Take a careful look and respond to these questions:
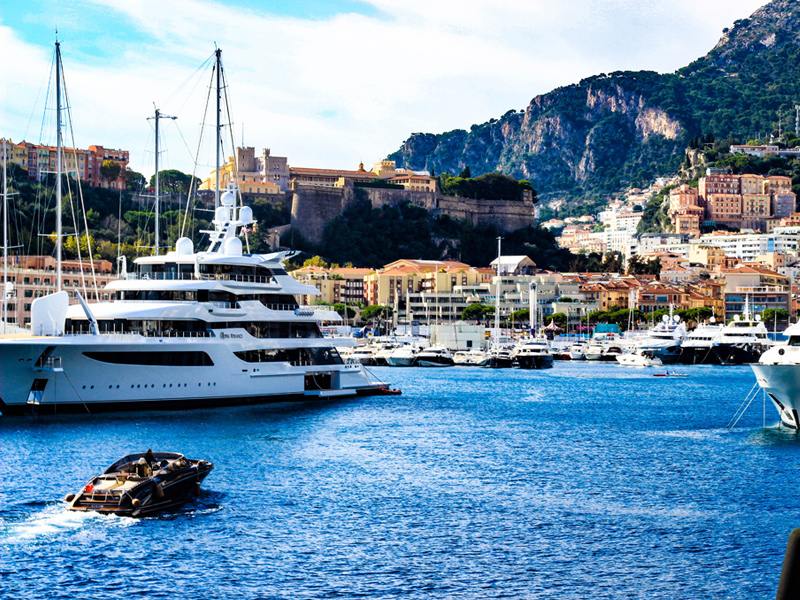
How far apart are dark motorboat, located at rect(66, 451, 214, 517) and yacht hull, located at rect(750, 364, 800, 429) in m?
20.3

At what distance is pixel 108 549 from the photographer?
821 inches


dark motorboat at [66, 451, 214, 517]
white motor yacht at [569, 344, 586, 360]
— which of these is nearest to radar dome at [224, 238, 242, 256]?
dark motorboat at [66, 451, 214, 517]

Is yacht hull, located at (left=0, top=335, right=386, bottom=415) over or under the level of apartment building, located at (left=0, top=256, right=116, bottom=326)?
under

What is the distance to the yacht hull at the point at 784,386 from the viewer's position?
35.2m

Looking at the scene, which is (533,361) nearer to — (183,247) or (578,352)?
(578,352)

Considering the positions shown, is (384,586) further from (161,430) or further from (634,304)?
(634,304)

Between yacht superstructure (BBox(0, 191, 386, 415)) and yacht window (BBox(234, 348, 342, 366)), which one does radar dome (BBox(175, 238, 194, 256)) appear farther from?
yacht window (BBox(234, 348, 342, 366))

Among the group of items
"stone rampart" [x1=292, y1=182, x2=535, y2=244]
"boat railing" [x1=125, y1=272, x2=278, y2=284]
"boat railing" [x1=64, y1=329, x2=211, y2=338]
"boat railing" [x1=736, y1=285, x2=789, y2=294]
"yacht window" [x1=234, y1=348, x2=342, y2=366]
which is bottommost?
"yacht window" [x1=234, y1=348, x2=342, y2=366]

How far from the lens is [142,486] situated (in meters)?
24.0

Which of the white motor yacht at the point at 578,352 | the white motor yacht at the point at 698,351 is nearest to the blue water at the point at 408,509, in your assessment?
the white motor yacht at the point at 698,351

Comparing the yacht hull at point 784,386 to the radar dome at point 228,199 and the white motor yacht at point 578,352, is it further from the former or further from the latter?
the white motor yacht at point 578,352

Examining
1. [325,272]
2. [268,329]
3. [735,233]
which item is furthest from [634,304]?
[268,329]

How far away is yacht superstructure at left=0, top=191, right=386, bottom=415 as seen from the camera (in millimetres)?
36719

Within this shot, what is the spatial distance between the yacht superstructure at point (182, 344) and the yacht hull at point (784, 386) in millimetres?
18506
